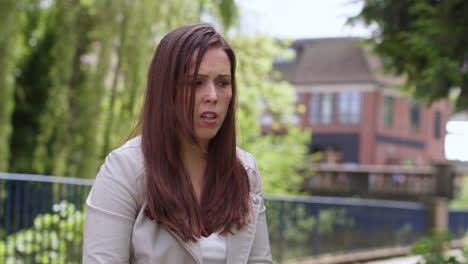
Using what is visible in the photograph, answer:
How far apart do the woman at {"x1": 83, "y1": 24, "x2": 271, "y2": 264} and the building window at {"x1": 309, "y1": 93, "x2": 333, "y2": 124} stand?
37996 mm

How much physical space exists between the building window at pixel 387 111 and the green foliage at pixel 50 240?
111 feet

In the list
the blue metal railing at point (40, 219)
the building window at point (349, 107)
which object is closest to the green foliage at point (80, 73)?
the blue metal railing at point (40, 219)

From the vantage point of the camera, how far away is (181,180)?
2.08 m

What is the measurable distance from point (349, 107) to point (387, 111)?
88.8 inches

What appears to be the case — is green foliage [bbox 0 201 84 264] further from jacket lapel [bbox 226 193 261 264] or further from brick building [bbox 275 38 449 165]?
brick building [bbox 275 38 449 165]

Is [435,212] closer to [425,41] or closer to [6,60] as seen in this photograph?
[6,60]

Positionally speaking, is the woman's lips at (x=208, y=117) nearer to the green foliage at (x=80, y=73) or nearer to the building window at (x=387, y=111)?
the green foliage at (x=80, y=73)

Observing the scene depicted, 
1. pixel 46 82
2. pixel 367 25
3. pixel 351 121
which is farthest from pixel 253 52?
pixel 351 121

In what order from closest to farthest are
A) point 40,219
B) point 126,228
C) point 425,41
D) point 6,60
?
point 126,228 < point 425,41 < point 40,219 < point 6,60

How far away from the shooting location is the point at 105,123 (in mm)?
10680

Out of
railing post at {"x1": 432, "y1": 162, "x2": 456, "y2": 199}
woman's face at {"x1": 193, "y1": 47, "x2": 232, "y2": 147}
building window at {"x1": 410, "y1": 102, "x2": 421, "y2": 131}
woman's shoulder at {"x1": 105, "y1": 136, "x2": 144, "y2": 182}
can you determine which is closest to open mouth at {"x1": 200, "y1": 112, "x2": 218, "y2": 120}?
woman's face at {"x1": 193, "y1": 47, "x2": 232, "y2": 147}

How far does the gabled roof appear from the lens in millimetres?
39062

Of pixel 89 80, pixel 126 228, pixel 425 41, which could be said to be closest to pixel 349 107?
pixel 89 80

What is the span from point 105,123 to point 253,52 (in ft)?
39.7
